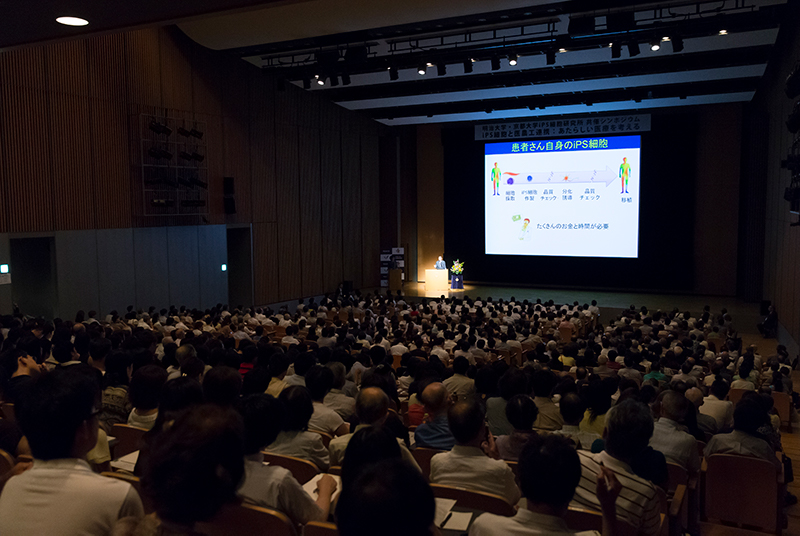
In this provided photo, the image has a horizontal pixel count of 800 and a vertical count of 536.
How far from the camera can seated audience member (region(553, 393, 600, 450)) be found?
3938 millimetres

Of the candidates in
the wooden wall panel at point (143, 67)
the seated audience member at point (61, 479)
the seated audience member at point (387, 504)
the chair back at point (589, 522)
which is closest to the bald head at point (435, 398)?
the chair back at point (589, 522)

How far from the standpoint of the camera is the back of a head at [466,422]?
294 cm

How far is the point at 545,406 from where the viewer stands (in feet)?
15.2

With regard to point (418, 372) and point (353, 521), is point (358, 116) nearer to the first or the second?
point (418, 372)

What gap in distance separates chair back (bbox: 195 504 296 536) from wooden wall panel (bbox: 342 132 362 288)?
16.7m

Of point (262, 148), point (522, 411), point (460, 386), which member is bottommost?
point (460, 386)

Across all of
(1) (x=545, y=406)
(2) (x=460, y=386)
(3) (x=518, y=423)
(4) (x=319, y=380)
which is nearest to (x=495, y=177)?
(2) (x=460, y=386)

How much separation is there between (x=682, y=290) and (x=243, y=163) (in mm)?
12536

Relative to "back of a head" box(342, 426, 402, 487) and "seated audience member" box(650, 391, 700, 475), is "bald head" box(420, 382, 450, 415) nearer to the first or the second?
"seated audience member" box(650, 391, 700, 475)

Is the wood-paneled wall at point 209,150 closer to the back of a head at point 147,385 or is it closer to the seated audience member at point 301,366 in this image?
the seated audience member at point 301,366

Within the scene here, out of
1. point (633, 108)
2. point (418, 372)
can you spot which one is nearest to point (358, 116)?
point (633, 108)

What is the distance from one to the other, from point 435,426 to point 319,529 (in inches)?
67.3

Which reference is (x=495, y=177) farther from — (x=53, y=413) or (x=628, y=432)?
(x=53, y=413)

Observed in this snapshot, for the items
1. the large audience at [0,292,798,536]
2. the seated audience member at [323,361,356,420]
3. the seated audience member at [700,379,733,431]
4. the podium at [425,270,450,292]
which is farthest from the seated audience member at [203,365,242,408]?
the podium at [425,270,450,292]
